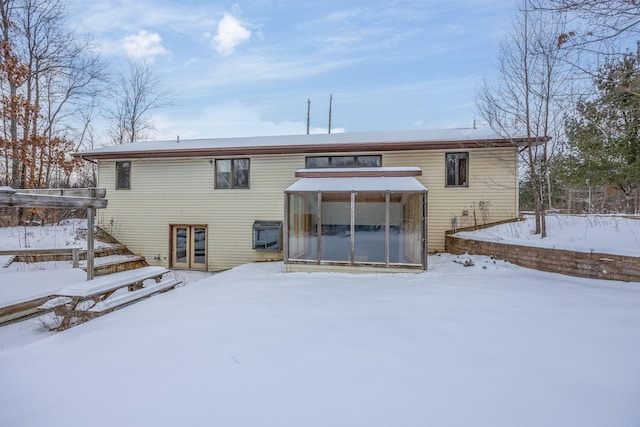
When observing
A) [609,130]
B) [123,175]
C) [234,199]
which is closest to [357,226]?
[234,199]

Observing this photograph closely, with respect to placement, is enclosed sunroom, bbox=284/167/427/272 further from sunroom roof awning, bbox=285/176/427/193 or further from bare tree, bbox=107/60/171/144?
bare tree, bbox=107/60/171/144

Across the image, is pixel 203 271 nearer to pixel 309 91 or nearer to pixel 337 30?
pixel 337 30

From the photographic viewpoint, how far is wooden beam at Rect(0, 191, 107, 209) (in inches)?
177

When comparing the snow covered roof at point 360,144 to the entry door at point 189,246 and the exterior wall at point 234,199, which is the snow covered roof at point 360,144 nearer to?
the exterior wall at point 234,199

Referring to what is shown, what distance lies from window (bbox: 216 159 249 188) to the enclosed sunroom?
3.49 meters

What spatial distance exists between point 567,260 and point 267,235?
304 inches

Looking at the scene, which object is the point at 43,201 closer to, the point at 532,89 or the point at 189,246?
the point at 189,246

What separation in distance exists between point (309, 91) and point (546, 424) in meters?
24.3

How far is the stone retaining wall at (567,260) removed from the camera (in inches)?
202

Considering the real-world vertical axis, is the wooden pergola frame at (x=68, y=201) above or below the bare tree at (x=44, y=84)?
below

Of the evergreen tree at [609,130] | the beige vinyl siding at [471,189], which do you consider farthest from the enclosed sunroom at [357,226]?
the evergreen tree at [609,130]

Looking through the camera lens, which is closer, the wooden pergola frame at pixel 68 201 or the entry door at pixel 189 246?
the wooden pergola frame at pixel 68 201

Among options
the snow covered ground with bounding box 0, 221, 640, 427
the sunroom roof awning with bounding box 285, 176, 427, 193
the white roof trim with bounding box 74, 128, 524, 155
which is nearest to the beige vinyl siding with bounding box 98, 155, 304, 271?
the white roof trim with bounding box 74, 128, 524, 155

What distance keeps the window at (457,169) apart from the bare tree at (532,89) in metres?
1.30
